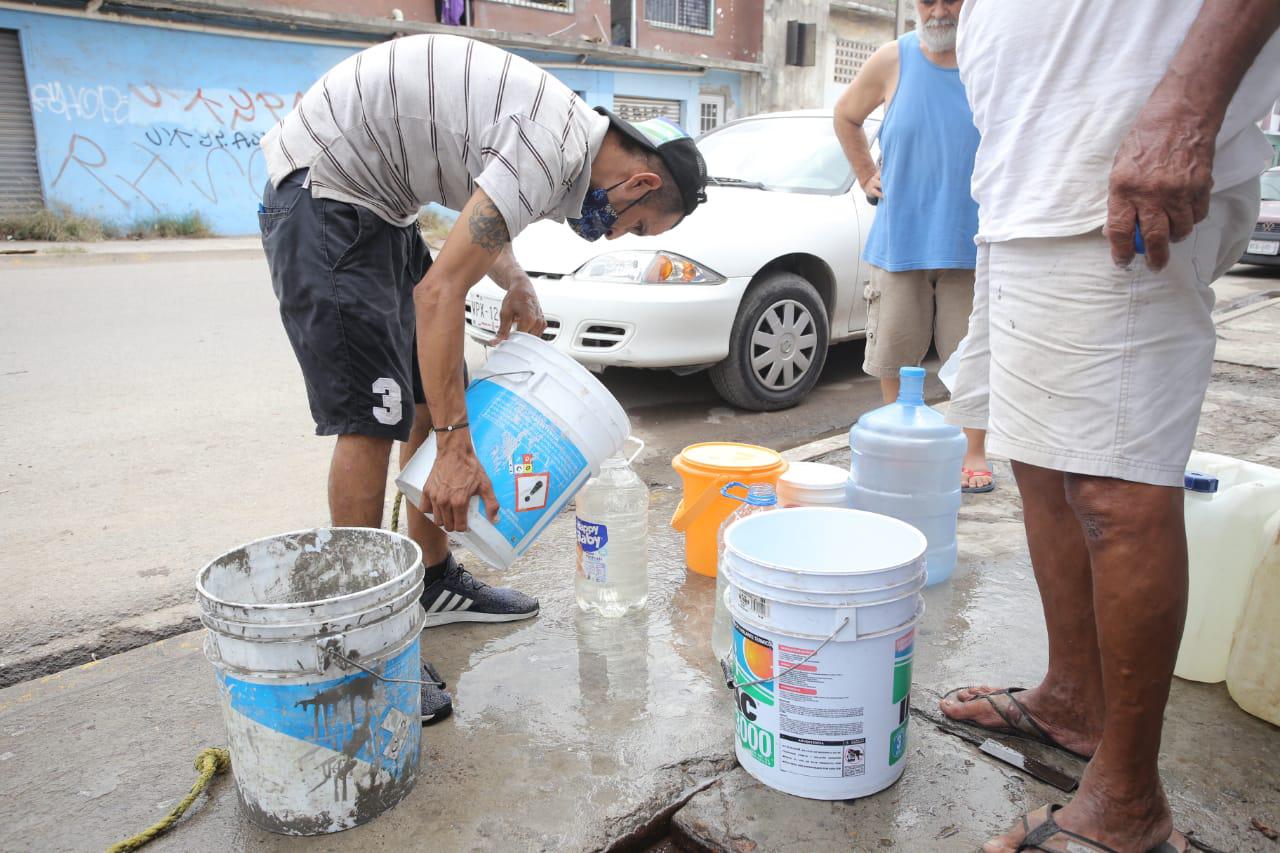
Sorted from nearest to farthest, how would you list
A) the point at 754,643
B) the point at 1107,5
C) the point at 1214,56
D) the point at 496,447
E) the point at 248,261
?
the point at 1214,56 < the point at 1107,5 < the point at 754,643 < the point at 496,447 < the point at 248,261

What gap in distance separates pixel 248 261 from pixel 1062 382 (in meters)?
13.0

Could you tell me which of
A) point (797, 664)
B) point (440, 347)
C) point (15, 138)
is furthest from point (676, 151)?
point (15, 138)

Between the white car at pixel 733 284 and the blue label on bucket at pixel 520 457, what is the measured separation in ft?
8.02

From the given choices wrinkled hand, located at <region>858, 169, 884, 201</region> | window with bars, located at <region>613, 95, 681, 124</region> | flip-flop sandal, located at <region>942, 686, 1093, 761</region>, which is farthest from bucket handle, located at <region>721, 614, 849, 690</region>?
window with bars, located at <region>613, 95, 681, 124</region>

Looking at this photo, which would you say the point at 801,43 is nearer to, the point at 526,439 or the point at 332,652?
the point at 526,439

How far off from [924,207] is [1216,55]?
2.10 metres

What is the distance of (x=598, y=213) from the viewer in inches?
93.3

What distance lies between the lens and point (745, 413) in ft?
16.9

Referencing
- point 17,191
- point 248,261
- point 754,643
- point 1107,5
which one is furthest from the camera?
point 17,191

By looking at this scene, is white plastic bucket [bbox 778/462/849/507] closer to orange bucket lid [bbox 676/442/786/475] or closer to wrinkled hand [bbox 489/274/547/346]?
orange bucket lid [bbox 676/442/786/475]

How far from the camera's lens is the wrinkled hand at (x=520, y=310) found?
269 centimetres

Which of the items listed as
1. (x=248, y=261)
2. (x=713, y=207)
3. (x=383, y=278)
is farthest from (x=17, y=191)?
(x=383, y=278)

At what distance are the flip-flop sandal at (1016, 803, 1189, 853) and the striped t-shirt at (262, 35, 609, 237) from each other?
5.18 feet

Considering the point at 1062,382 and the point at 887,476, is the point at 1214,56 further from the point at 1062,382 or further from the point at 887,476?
the point at 887,476
